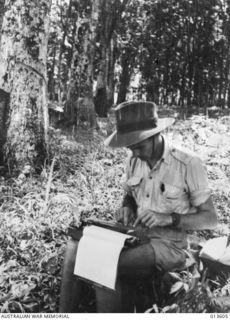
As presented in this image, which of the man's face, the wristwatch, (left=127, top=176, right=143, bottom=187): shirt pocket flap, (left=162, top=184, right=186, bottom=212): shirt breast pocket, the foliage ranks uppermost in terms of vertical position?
the foliage

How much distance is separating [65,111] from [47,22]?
3.19 meters

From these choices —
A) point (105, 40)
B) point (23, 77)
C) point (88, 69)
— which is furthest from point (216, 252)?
point (105, 40)

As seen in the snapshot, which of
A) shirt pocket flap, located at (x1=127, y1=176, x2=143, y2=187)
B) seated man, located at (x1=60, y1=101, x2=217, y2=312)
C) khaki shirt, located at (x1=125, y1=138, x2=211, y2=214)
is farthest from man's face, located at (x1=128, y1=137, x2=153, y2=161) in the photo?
shirt pocket flap, located at (x1=127, y1=176, x2=143, y2=187)

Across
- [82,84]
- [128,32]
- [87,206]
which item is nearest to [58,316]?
[87,206]

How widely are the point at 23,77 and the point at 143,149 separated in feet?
7.68

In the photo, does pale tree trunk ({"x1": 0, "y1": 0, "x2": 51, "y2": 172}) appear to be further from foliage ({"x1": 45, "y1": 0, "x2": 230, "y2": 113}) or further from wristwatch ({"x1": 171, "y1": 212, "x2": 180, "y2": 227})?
foliage ({"x1": 45, "y1": 0, "x2": 230, "y2": 113})

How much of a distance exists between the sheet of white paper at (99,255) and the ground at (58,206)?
430 millimetres

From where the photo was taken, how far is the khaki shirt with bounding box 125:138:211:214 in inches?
113

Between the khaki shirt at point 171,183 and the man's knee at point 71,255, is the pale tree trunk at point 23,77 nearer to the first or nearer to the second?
the khaki shirt at point 171,183

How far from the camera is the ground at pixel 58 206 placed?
9.71 ft

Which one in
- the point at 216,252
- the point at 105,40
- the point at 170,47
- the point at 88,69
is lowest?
the point at 216,252

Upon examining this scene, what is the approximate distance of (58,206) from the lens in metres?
4.07

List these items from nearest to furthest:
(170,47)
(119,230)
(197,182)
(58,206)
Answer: (119,230) < (197,182) < (58,206) < (170,47)

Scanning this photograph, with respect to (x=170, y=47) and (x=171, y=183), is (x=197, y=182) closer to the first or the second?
(x=171, y=183)
